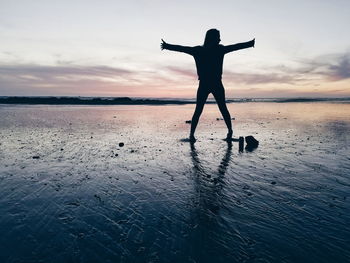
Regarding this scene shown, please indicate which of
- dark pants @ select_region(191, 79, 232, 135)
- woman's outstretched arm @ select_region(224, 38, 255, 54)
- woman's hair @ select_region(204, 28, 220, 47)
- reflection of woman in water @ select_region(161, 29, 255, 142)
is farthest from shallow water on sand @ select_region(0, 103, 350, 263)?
woman's hair @ select_region(204, 28, 220, 47)

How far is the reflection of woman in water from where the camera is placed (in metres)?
9.10

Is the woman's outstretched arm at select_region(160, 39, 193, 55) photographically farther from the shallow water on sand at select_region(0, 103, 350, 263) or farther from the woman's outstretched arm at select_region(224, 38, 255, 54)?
the shallow water on sand at select_region(0, 103, 350, 263)

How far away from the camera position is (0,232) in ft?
9.29

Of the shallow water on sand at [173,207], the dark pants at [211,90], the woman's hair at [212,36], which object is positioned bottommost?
the shallow water on sand at [173,207]

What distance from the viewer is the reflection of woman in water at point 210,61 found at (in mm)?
9102

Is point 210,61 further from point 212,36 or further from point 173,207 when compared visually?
point 173,207

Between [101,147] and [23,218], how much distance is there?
15.7ft

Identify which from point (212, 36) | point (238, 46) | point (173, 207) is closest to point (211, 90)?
point (238, 46)

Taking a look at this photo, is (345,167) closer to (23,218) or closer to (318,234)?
(318,234)

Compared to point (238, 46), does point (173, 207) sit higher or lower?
lower

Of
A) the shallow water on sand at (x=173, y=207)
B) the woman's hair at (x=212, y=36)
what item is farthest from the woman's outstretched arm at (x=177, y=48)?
the shallow water on sand at (x=173, y=207)

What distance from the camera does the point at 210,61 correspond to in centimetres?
933

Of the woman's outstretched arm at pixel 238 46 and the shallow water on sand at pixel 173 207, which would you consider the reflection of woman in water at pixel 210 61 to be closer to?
the woman's outstretched arm at pixel 238 46

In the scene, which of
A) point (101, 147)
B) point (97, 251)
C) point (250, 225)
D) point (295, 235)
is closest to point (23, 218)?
point (97, 251)
